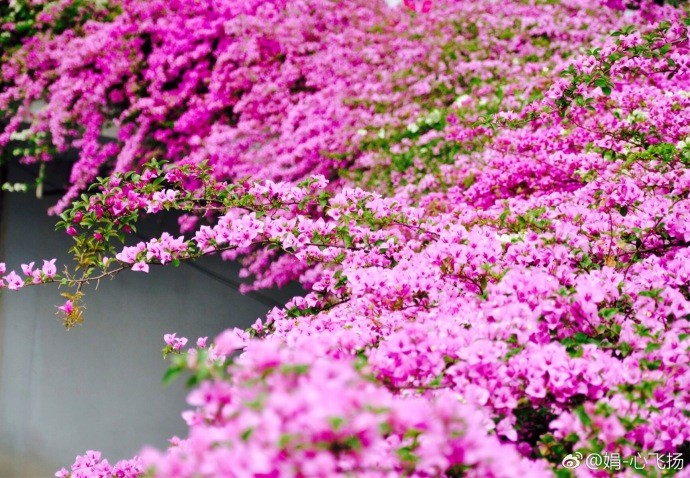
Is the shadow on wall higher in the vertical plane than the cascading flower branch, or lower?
lower

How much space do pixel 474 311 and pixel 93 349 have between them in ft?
16.0

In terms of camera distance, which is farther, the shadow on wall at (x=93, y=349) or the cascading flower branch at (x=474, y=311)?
the shadow on wall at (x=93, y=349)

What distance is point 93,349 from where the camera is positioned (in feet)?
18.0

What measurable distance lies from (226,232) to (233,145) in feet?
8.39

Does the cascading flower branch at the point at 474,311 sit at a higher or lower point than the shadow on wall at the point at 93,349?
higher

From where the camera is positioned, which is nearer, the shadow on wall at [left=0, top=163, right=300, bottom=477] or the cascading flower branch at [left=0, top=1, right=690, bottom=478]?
the cascading flower branch at [left=0, top=1, right=690, bottom=478]

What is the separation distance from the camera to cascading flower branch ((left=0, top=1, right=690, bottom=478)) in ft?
2.57

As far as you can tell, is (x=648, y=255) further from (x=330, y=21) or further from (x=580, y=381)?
(x=330, y=21)

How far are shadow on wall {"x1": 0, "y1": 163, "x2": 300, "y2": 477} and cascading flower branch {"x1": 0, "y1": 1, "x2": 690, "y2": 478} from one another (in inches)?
73.8

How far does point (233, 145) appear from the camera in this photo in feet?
14.3

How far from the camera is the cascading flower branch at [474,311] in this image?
0.78 m

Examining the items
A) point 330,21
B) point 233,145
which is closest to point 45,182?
point 233,145

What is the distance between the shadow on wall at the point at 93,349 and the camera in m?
5.03

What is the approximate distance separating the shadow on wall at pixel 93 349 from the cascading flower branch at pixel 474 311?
1874 mm
